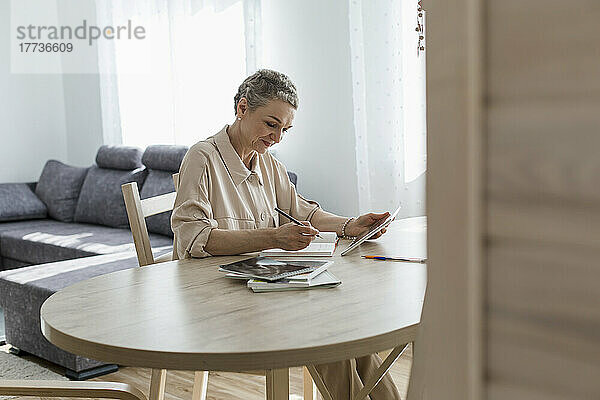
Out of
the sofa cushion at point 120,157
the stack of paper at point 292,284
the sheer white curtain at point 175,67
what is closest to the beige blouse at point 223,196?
the stack of paper at point 292,284

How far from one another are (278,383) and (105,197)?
3913 millimetres

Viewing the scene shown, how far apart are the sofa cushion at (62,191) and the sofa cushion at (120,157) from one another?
0.27m

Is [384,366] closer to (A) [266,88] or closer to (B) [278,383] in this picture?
(B) [278,383]

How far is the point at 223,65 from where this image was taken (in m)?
4.91

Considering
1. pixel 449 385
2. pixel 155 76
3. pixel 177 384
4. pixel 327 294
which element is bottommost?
pixel 177 384

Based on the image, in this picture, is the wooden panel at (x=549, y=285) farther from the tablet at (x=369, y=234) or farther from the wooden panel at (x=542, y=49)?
the tablet at (x=369, y=234)

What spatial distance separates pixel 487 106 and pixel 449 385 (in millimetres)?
143

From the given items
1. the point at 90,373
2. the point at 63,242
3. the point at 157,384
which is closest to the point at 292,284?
the point at 157,384

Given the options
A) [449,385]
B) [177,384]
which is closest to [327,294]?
[449,385]

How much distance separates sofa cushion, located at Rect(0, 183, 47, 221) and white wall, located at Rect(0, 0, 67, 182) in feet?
1.60

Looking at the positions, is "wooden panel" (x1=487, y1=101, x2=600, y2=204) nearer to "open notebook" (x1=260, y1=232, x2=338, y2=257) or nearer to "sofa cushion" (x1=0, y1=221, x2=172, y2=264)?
"open notebook" (x1=260, y1=232, x2=338, y2=257)

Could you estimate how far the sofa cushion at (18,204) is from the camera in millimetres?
5211

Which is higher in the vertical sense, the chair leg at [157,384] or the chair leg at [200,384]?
the chair leg at [157,384]

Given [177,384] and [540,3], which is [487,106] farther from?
[177,384]
